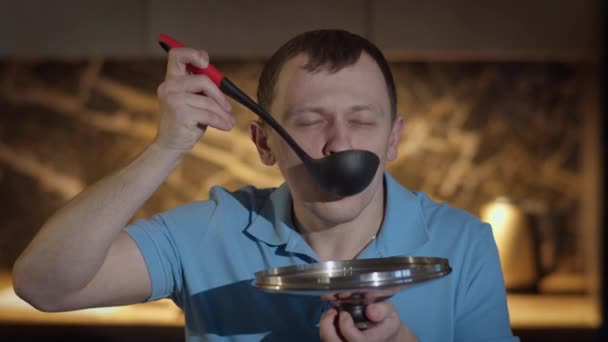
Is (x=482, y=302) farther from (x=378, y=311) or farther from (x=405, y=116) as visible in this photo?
(x=405, y=116)

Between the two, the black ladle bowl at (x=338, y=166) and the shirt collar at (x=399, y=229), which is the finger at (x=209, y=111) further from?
the shirt collar at (x=399, y=229)

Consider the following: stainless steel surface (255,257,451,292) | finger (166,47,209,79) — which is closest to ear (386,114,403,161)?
stainless steel surface (255,257,451,292)

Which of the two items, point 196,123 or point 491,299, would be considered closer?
point 196,123

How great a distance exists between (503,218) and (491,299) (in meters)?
1.49

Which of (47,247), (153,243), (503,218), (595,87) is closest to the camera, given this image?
(47,247)

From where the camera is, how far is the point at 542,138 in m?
2.78

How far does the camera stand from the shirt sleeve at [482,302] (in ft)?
3.60

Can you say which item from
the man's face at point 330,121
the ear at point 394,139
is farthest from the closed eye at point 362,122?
the ear at point 394,139

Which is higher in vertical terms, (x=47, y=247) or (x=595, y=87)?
(x=595, y=87)

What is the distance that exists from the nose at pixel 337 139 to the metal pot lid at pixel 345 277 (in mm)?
162

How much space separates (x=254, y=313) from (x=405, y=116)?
5.93ft

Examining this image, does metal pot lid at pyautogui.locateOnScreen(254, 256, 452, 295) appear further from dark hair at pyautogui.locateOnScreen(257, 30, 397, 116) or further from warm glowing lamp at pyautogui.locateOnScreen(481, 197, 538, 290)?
warm glowing lamp at pyautogui.locateOnScreen(481, 197, 538, 290)

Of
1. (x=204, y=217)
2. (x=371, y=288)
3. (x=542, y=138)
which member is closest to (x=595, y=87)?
(x=542, y=138)

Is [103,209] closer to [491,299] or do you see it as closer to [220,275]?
[220,275]
